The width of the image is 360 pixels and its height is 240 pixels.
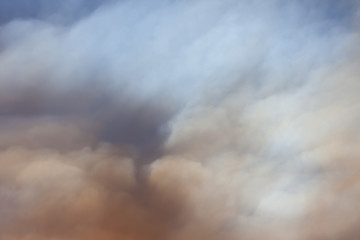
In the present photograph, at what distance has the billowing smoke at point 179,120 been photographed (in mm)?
6516

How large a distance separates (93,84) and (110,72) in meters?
0.26

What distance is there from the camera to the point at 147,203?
663 centimetres

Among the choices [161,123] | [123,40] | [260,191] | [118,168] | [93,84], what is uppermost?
[123,40]

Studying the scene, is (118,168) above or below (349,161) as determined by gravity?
above

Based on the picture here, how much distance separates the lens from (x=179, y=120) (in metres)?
6.79

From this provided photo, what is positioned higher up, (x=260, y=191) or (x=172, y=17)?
(x=172, y=17)

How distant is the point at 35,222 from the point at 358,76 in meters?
4.22

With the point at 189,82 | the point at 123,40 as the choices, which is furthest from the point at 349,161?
the point at 123,40

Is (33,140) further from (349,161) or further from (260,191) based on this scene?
(349,161)

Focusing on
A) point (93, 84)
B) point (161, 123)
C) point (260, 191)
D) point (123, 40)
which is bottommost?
point (260, 191)

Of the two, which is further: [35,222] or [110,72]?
[110,72]

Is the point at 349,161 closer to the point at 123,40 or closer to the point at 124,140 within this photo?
the point at 124,140

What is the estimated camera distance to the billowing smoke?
652 cm

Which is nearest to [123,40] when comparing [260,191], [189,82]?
[189,82]
